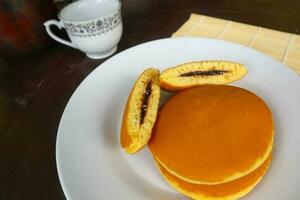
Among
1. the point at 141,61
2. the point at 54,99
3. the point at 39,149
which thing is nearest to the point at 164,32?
the point at 141,61

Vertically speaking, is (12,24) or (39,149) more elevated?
(12,24)

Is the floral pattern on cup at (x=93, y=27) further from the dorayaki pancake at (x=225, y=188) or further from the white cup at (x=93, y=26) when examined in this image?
the dorayaki pancake at (x=225, y=188)

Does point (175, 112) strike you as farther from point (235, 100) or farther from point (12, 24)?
point (12, 24)

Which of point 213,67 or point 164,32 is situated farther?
point 164,32

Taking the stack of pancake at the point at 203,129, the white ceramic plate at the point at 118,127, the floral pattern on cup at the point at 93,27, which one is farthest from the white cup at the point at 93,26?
the stack of pancake at the point at 203,129

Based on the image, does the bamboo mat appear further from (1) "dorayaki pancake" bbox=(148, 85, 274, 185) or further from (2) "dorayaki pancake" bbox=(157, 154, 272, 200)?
(2) "dorayaki pancake" bbox=(157, 154, 272, 200)

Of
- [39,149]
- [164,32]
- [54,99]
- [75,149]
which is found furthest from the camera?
[164,32]

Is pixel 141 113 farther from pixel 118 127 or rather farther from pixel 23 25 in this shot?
pixel 23 25
